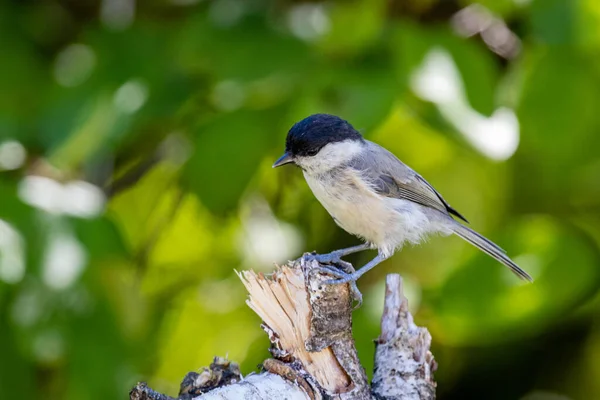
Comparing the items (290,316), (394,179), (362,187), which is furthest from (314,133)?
(290,316)

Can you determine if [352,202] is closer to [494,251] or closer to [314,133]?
[314,133]

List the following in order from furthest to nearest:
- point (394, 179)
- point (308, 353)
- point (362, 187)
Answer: point (394, 179), point (362, 187), point (308, 353)

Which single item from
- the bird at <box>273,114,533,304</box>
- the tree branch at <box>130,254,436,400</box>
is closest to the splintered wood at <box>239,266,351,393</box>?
the tree branch at <box>130,254,436,400</box>

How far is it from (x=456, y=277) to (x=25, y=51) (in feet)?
5.38

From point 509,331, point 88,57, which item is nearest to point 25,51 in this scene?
point 88,57

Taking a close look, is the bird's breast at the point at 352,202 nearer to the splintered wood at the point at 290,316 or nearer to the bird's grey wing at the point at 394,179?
the bird's grey wing at the point at 394,179

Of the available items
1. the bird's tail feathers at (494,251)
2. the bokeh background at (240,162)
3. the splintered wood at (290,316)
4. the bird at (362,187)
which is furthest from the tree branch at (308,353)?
the bird's tail feathers at (494,251)

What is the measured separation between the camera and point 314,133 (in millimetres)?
2092

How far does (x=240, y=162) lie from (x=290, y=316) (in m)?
0.79

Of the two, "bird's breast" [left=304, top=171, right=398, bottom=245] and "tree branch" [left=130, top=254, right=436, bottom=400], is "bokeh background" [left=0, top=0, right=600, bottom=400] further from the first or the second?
"tree branch" [left=130, top=254, right=436, bottom=400]

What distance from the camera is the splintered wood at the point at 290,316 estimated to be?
1595 millimetres

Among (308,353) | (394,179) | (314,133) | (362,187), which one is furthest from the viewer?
(394,179)

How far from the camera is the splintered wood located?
→ 1.59 meters

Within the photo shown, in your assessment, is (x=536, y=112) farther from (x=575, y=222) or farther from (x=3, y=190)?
(x=3, y=190)
